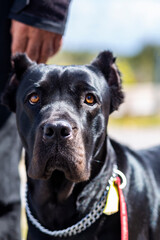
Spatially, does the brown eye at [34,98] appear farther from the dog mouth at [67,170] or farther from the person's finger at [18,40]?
the person's finger at [18,40]

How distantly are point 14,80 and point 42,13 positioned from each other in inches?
21.7

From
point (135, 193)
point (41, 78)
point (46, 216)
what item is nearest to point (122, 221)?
point (135, 193)

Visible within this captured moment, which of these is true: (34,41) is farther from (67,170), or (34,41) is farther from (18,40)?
(67,170)

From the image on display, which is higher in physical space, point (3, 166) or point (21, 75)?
point (21, 75)

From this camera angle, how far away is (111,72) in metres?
3.33

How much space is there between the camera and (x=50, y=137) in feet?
8.63

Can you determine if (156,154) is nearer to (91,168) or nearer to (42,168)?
(91,168)

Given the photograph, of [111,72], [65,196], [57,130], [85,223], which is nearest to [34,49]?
[111,72]

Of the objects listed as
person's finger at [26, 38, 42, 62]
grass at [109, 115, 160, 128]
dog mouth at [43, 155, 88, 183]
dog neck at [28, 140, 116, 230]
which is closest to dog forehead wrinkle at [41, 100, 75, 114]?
dog mouth at [43, 155, 88, 183]

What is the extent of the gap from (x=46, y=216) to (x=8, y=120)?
946 mm

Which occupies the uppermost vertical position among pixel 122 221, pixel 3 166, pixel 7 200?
pixel 122 221

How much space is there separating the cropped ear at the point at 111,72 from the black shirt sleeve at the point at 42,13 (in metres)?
0.37

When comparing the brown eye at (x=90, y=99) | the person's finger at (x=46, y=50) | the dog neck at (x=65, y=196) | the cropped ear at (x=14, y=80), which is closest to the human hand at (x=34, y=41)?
the person's finger at (x=46, y=50)

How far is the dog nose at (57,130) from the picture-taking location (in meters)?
2.60
